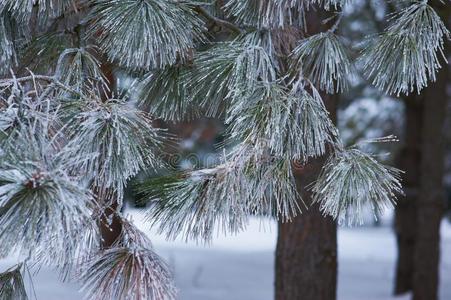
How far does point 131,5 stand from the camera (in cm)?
259

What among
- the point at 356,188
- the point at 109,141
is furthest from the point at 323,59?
the point at 109,141

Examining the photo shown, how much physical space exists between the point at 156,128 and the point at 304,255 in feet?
6.52

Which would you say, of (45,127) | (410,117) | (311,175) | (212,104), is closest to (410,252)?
(410,117)

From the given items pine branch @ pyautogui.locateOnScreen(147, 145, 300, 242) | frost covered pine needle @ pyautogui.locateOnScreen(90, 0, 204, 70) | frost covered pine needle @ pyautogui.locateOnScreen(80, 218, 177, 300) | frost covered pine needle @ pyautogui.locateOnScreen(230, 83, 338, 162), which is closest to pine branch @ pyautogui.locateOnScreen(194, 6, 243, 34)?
frost covered pine needle @ pyautogui.locateOnScreen(90, 0, 204, 70)

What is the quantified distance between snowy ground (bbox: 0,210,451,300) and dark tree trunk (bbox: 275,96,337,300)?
904mm

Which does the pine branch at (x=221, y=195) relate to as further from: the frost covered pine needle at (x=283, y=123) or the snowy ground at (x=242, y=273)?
the snowy ground at (x=242, y=273)

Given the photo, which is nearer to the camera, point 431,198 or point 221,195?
point 221,195

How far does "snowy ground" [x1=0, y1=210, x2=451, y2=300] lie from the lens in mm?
6965

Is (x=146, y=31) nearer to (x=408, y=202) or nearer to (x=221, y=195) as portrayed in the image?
(x=221, y=195)

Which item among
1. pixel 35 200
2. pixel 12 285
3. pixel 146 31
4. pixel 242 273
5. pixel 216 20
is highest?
pixel 216 20

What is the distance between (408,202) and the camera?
27.9 feet

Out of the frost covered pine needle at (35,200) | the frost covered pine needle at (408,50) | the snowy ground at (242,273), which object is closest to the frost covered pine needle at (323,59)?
the frost covered pine needle at (408,50)

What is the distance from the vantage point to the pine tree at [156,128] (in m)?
2.09

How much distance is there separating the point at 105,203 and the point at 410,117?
6.53m
